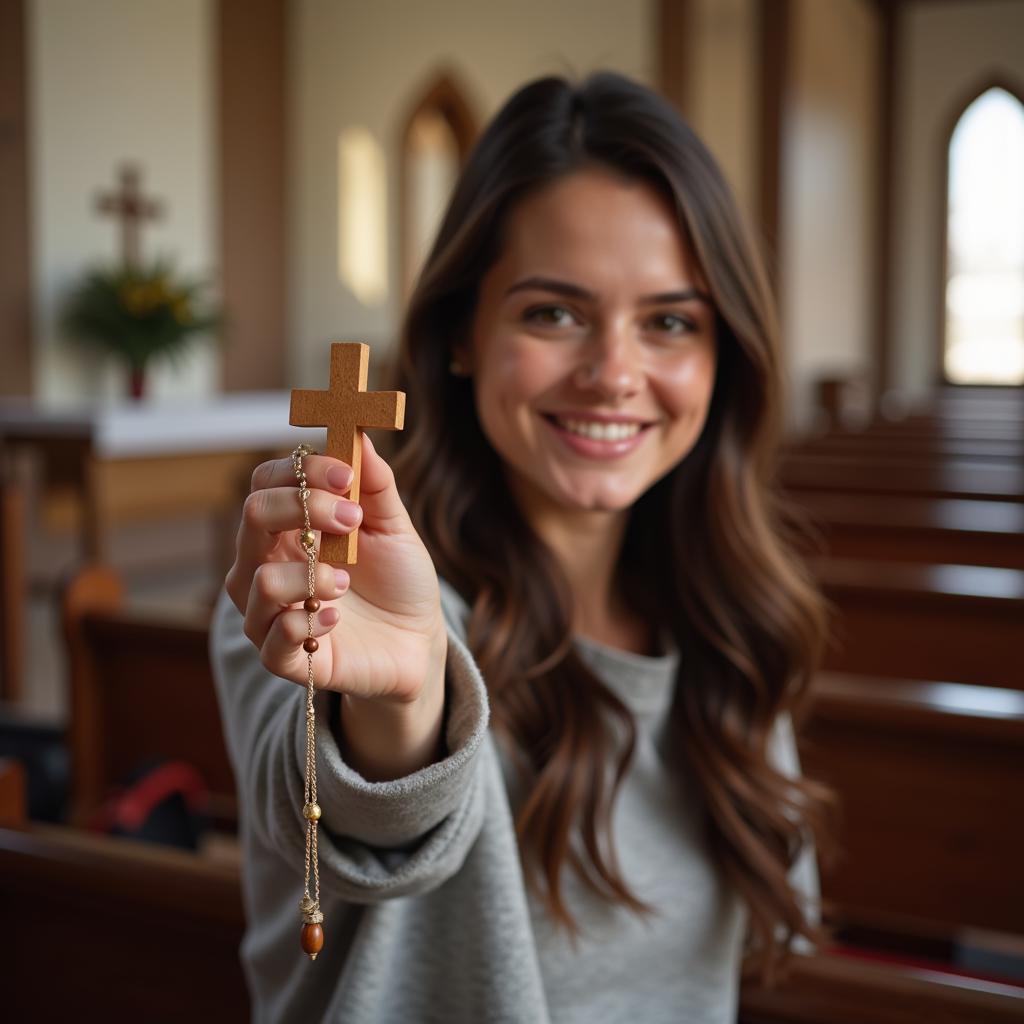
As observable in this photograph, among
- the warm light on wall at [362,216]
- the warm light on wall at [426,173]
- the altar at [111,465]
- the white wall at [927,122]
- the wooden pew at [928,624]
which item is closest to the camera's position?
the wooden pew at [928,624]

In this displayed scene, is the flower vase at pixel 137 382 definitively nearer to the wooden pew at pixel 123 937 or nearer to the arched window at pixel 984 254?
the wooden pew at pixel 123 937

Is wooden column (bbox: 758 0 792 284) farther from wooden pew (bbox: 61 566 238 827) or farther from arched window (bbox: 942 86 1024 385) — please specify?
wooden pew (bbox: 61 566 238 827)

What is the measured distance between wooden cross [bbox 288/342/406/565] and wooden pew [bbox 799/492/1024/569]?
2336mm

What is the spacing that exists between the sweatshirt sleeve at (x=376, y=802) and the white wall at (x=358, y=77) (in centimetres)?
897

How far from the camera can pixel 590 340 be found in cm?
123

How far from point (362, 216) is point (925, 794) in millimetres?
8912

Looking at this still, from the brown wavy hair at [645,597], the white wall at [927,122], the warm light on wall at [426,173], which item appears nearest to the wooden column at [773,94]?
the warm light on wall at [426,173]

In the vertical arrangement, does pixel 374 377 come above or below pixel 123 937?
above

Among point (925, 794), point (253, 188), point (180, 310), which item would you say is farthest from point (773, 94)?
point (925, 794)

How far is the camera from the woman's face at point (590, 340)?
48.0 inches

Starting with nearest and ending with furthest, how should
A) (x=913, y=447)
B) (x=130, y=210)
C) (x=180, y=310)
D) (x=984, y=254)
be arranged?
(x=913, y=447) → (x=180, y=310) → (x=130, y=210) → (x=984, y=254)

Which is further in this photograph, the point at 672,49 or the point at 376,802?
the point at 672,49

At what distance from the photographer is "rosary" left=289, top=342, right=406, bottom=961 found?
721 mm

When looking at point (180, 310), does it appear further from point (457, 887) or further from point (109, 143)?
Result: point (457, 887)
